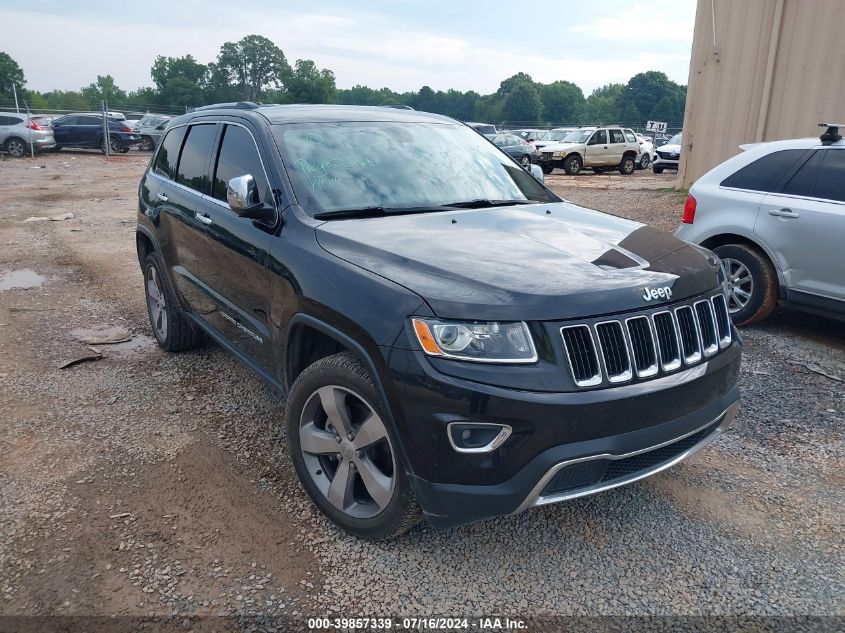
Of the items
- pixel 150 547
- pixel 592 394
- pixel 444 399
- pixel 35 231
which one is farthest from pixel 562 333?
pixel 35 231

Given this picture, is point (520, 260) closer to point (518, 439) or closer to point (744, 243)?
point (518, 439)

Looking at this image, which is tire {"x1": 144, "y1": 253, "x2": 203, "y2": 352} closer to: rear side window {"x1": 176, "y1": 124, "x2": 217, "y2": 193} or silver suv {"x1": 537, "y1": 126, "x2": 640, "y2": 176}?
rear side window {"x1": 176, "y1": 124, "x2": 217, "y2": 193}

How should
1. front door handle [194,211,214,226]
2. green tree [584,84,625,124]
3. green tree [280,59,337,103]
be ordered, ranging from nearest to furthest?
front door handle [194,211,214,226] < green tree [280,59,337,103] < green tree [584,84,625,124]

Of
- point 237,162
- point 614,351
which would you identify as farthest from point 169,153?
point 614,351

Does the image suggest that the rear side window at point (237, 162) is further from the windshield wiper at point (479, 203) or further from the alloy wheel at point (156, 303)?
the alloy wheel at point (156, 303)

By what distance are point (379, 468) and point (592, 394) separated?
0.94m

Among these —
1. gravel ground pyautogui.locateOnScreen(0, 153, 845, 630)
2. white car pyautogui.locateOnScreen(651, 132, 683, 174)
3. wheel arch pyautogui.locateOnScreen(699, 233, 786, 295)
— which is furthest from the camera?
white car pyautogui.locateOnScreen(651, 132, 683, 174)

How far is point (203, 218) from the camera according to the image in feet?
13.2

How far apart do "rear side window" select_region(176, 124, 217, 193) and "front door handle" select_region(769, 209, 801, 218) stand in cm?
438

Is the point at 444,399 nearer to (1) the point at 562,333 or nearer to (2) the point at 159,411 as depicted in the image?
(1) the point at 562,333

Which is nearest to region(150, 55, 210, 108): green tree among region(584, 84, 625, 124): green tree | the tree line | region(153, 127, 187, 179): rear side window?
the tree line

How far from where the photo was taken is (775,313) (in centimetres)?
633

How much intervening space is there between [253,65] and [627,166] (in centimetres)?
7491

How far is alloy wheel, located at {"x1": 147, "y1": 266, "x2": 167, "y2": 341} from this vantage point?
514cm
